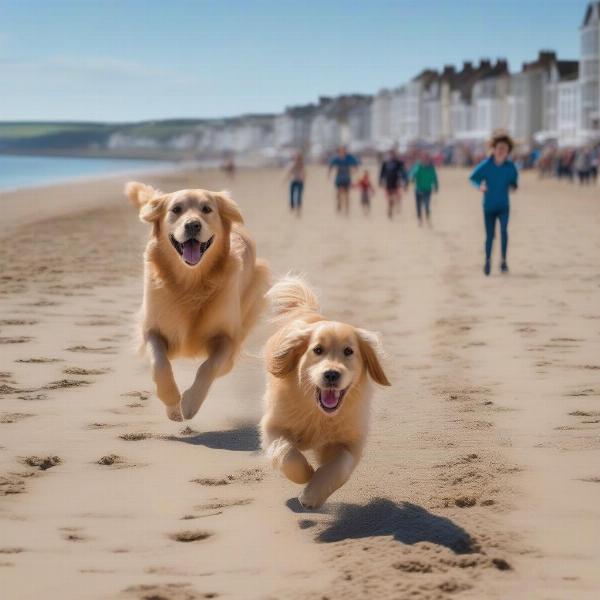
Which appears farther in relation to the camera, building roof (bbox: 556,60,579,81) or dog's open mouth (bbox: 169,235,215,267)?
building roof (bbox: 556,60,579,81)

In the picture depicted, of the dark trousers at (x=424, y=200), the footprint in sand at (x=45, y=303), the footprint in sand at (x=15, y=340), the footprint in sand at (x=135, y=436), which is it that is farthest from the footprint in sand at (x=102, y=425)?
the dark trousers at (x=424, y=200)

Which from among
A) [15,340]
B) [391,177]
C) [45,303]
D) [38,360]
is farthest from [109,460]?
[391,177]

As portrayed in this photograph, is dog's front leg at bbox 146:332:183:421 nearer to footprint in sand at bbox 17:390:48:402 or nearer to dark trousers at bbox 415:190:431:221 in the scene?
footprint in sand at bbox 17:390:48:402

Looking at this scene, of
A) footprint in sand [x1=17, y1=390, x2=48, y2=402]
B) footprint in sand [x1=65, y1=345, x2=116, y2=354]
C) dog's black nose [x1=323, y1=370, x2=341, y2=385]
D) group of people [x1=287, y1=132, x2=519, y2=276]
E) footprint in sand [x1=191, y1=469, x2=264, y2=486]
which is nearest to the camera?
dog's black nose [x1=323, y1=370, x2=341, y2=385]

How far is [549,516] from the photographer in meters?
4.41

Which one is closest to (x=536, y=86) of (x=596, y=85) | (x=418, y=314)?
(x=596, y=85)

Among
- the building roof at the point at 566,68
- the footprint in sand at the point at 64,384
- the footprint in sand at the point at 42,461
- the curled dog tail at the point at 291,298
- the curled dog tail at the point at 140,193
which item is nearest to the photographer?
the footprint in sand at the point at 42,461

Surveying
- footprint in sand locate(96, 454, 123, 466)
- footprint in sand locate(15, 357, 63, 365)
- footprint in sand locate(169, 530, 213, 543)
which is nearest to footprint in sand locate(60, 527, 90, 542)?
footprint in sand locate(169, 530, 213, 543)

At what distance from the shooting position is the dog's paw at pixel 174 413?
606cm

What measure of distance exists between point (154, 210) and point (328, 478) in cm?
225

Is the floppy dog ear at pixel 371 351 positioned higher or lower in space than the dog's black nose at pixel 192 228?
lower

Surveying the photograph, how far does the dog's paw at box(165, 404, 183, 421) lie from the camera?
239 inches

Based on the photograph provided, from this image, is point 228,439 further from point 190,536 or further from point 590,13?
point 590,13

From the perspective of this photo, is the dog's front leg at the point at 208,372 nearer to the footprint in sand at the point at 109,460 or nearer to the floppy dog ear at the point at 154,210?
the footprint in sand at the point at 109,460
